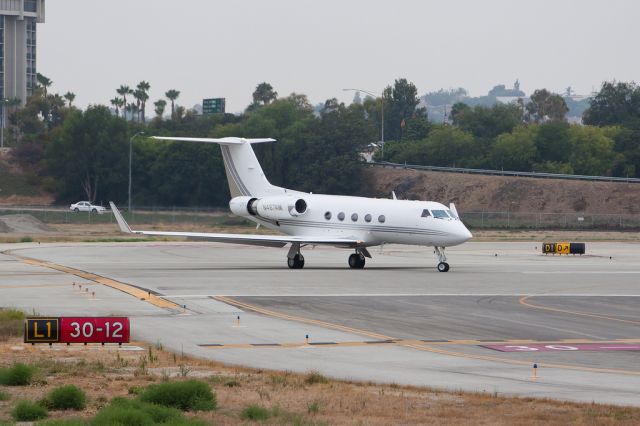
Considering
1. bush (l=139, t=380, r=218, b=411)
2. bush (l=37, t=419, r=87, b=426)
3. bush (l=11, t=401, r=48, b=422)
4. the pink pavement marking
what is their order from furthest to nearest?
the pink pavement marking → bush (l=139, t=380, r=218, b=411) → bush (l=11, t=401, r=48, b=422) → bush (l=37, t=419, r=87, b=426)

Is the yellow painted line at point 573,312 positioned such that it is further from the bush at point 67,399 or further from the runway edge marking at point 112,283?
the bush at point 67,399

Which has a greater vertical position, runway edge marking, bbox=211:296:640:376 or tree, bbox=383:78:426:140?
tree, bbox=383:78:426:140

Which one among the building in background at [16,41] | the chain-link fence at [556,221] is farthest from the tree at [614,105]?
the building in background at [16,41]

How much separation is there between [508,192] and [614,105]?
43890 millimetres

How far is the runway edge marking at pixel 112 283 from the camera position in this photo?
32.2 metres

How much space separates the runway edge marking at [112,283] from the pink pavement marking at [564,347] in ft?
34.5

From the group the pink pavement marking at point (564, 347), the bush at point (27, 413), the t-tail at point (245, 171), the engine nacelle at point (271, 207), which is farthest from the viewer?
the t-tail at point (245, 171)

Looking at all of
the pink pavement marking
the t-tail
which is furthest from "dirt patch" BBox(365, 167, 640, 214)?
the pink pavement marking

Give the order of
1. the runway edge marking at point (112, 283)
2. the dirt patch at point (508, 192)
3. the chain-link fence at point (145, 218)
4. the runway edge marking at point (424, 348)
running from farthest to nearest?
the dirt patch at point (508, 192)
the chain-link fence at point (145, 218)
the runway edge marking at point (112, 283)
the runway edge marking at point (424, 348)

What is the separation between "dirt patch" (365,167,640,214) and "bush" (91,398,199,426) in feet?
304

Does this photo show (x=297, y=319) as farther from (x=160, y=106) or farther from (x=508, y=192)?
(x=160, y=106)

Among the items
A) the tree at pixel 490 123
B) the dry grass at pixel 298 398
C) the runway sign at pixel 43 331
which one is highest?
the tree at pixel 490 123

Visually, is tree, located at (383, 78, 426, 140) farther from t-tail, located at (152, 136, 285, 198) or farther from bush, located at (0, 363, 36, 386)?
bush, located at (0, 363, 36, 386)

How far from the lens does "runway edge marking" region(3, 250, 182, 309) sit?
32.2 metres
